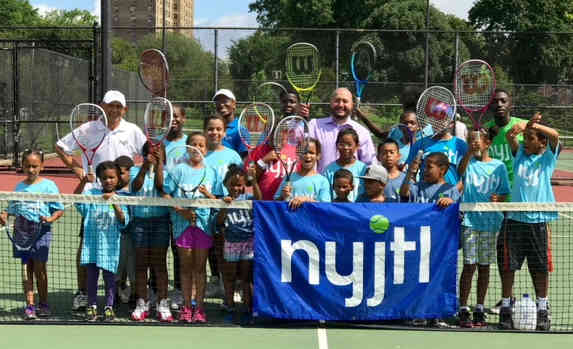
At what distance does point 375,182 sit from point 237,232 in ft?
3.66

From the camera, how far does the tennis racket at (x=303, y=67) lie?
7.35 m

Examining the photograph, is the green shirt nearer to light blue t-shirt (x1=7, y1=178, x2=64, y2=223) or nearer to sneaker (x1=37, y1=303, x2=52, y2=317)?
light blue t-shirt (x1=7, y1=178, x2=64, y2=223)

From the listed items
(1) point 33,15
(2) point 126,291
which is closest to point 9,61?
(2) point 126,291

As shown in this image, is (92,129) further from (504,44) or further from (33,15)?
(33,15)

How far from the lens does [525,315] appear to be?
575 centimetres

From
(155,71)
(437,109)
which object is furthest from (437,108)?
(155,71)

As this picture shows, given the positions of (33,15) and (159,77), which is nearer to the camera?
(159,77)

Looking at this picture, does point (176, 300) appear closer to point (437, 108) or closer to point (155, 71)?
point (155, 71)

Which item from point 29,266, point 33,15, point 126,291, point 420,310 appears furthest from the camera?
point 33,15

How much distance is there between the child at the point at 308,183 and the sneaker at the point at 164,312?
1.20 meters

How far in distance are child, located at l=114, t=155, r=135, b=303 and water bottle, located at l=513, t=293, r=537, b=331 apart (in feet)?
9.98

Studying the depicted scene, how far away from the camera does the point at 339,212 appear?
5566 mm

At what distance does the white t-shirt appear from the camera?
615cm

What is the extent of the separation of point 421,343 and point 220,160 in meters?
2.03
